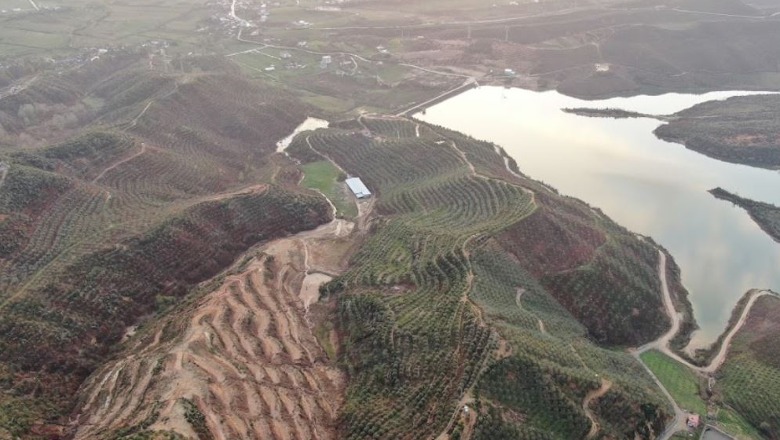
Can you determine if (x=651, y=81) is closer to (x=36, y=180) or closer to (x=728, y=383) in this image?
(x=728, y=383)

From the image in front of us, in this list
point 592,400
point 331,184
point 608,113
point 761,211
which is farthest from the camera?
point 608,113

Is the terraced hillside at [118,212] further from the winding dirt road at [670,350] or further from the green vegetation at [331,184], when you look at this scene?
the winding dirt road at [670,350]

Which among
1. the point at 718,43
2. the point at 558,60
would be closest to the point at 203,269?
the point at 558,60

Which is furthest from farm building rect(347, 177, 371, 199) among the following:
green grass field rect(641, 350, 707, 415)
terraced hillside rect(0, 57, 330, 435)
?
green grass field rect(641, 350, 707, 415)

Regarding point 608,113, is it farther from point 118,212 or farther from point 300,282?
point 118,212

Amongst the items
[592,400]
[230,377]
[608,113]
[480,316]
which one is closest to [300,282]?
[230,377]

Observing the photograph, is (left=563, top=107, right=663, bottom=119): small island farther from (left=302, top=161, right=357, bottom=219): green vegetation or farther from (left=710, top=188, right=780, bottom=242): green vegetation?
(left=302, top=161, right=357, bottom=219): green vegetation
